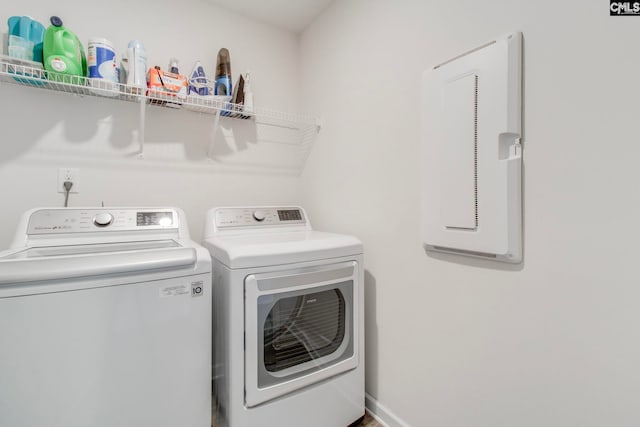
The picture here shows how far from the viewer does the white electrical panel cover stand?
1011 mm

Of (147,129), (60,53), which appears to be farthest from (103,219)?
(60,53)

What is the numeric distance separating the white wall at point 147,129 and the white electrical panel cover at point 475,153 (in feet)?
4.11

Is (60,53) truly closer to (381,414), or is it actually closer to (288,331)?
(288,331)

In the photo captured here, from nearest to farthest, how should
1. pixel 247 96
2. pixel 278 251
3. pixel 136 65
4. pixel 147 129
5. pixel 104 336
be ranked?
pixel 104 336 < pixel 278 251 < pixel 136 65 < pixel 147 129 < pixel 247 96

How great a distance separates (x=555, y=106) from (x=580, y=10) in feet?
0.89

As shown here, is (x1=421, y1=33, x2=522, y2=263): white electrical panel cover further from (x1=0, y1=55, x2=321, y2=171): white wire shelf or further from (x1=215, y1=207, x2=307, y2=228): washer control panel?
(x1=0, y1=55, x2=321, y2=171): white wire shelf

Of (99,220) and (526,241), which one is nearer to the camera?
(526,241)

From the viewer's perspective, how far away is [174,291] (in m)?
1.06

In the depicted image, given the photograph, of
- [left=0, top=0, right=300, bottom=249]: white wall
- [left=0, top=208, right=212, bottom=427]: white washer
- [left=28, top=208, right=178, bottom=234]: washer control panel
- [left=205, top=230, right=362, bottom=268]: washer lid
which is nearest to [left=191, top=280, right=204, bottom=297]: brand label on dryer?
[left=0, top=208, right=212, bottom=427]: white washer

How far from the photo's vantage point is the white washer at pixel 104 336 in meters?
0.85

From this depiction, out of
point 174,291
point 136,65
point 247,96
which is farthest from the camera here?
point 247,96

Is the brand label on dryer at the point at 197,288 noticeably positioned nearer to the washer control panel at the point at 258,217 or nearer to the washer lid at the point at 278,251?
the washer lid at the point at 278,251

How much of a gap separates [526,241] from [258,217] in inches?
51.9

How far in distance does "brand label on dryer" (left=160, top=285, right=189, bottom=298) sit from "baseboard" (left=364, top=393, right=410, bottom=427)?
1194 mm
